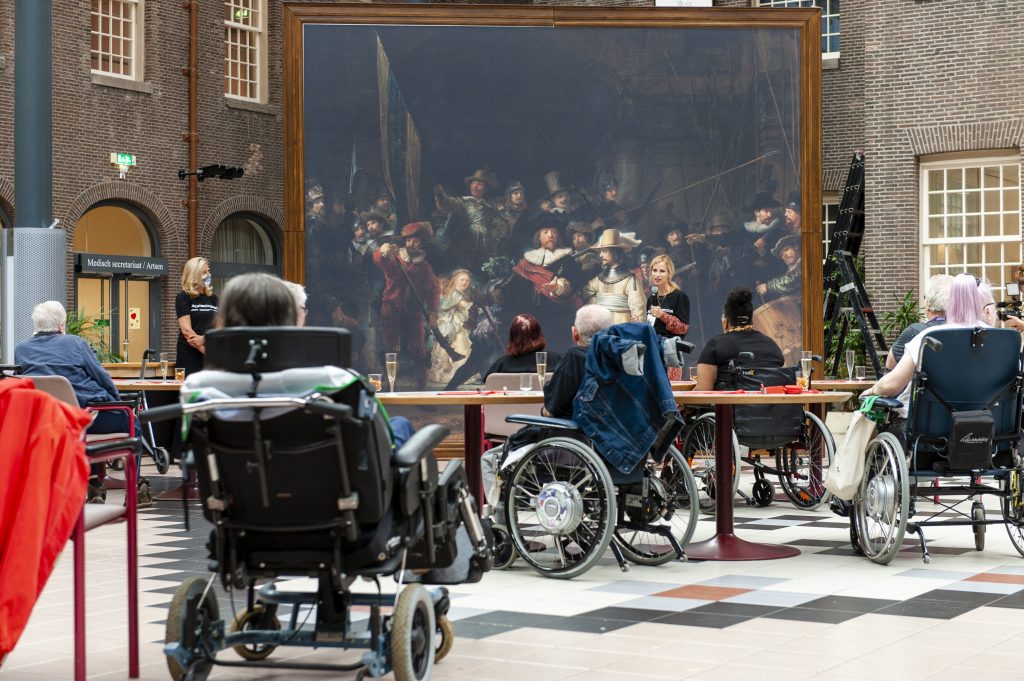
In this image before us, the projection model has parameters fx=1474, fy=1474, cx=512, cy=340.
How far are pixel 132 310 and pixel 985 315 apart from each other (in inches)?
688

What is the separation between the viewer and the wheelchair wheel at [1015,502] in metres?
7.02

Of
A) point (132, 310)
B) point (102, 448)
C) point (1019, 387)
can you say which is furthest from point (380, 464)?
point (132, 310)

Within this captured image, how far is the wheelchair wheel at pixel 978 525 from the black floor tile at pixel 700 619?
2155 mm

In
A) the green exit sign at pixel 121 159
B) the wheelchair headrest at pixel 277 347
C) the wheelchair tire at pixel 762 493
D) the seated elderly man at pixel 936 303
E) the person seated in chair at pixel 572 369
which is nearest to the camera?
the wheelchair headrest at pixel 277 347

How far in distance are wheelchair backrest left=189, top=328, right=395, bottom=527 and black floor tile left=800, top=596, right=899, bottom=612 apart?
7.38 ft

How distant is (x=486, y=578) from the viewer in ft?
21.3

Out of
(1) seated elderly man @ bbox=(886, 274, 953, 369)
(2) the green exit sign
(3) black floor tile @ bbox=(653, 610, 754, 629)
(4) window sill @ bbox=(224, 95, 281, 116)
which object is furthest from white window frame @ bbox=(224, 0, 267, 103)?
(3) black floor tile @ bbox=(653, 610, 754, 629)

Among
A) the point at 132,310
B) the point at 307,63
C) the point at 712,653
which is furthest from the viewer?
the point at 132,310

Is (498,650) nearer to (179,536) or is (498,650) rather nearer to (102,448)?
(102,448)

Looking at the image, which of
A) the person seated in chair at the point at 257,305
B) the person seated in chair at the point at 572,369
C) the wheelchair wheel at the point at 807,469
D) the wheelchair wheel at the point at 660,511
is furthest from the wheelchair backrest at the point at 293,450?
the wheelchair wheel at the point at 807,469

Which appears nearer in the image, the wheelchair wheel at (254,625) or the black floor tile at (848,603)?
the wheelchair wheel at (254,625)

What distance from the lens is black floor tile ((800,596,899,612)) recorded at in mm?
5582

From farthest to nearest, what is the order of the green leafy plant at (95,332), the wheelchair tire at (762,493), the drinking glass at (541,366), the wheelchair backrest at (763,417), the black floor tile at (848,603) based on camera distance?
the green leafy plant at (95,332), the wheelchair tire at (762,493), the wheelchair backrest at (763,417), the drinking glass at (541,366), the black floor tile at (848,603)

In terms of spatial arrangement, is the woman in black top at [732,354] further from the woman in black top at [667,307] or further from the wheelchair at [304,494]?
the wheelchair at [304,494]
